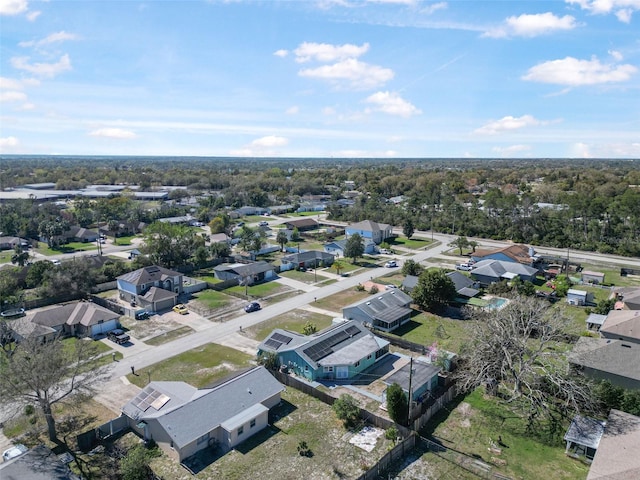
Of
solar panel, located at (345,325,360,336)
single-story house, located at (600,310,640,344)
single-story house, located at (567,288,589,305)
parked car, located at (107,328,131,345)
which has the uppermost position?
single-story house, located at (600,310,640,344)

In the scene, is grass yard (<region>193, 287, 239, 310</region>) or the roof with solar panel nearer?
the roof with solar panel

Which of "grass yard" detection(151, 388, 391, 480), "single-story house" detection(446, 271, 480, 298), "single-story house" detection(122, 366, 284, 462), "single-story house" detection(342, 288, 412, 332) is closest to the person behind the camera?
"grass yard" detection(151, 388, 391, 480)

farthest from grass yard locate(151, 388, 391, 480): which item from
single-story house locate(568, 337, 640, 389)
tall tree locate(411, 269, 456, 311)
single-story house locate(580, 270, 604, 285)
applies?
single-story house locate(580, 270, 604, 285)

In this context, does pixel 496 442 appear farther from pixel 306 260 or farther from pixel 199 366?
pixel 306 260

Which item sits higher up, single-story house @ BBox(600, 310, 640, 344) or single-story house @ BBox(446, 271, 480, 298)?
single-story house @ BBox(600, 310, 640, 344)

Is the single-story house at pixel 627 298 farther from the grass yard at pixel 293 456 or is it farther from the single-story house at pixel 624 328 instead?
the grass yard at pixel 293 456

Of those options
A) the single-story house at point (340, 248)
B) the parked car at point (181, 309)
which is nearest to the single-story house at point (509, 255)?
the single-story house at point (340, 248)

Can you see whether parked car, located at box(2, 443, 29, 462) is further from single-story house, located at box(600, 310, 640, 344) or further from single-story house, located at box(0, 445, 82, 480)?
single-story house, located at box(600, 310, 640, 344)
